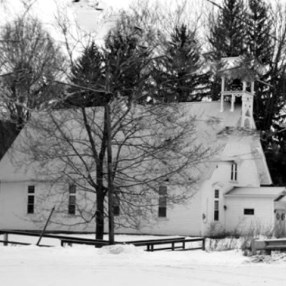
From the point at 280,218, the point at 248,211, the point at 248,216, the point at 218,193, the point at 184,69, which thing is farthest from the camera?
the point at 184,69

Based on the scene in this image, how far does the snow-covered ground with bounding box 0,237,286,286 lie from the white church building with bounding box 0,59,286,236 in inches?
540

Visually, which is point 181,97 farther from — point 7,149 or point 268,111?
point 7,149

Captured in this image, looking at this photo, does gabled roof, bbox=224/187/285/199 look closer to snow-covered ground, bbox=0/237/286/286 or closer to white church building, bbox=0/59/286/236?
white church building, bbox=0/59/286/236

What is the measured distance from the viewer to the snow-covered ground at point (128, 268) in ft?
40.2

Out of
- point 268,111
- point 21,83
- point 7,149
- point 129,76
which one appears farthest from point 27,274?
point 268,111

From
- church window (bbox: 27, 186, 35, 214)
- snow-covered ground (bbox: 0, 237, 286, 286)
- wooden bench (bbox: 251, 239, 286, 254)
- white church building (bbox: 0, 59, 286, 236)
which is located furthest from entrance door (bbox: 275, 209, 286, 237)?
snow-covered ground (bbox: 0, 237, 286, 286)

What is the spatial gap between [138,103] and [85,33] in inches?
149

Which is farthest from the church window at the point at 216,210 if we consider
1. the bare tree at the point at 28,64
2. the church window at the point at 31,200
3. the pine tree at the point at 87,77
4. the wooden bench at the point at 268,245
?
the wooden bench at the point at 268,245

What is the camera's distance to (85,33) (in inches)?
1006

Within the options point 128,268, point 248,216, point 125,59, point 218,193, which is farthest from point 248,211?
point 128,268

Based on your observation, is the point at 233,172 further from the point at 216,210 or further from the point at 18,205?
the point at 18,205

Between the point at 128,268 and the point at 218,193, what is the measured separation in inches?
858

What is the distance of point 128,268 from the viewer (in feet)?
47.3

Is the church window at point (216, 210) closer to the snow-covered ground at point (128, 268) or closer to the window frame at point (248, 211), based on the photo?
the window frame at point (248, 211)
